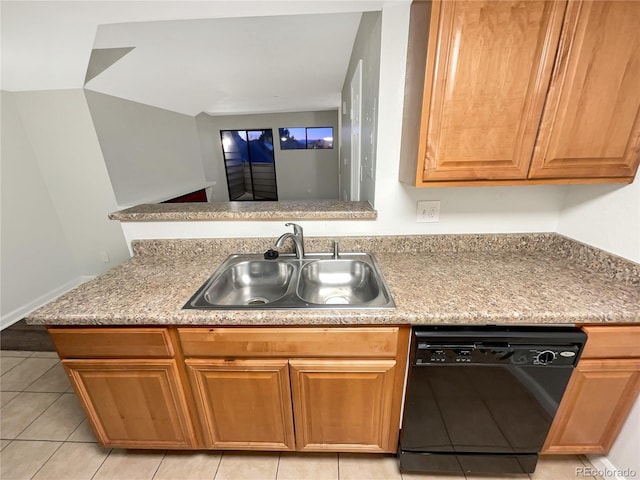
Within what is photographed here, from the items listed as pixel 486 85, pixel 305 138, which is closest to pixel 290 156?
pixel 305 138

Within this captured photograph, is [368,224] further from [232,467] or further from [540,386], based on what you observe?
[232,467]

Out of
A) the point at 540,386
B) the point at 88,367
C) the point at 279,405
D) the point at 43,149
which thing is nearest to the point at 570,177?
the point at 540,386

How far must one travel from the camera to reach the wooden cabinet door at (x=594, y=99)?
87 centimetres

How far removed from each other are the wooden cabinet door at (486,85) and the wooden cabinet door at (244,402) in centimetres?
107

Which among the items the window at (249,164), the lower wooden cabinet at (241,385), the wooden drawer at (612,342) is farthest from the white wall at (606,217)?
the window at (249,164)

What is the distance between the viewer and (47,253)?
104 inches

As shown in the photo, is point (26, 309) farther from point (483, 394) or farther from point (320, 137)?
point (320, 137)

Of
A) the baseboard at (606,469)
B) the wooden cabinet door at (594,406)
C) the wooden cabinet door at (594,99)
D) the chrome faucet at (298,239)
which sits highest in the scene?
the wooden cabinet door at (594,99)

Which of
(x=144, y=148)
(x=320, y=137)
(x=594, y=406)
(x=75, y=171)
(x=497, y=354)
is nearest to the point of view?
(x=497, y=354)

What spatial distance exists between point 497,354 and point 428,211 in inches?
29.7

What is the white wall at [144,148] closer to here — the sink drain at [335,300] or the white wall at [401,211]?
the white wall at [401,211]

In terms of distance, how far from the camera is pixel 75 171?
8.50 feet

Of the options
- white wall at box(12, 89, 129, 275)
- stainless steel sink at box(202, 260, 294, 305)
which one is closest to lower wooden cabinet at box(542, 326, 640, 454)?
stainless steel sink at box(202, 260, 294, 305)

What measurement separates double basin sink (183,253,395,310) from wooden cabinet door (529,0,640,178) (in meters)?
0.86
